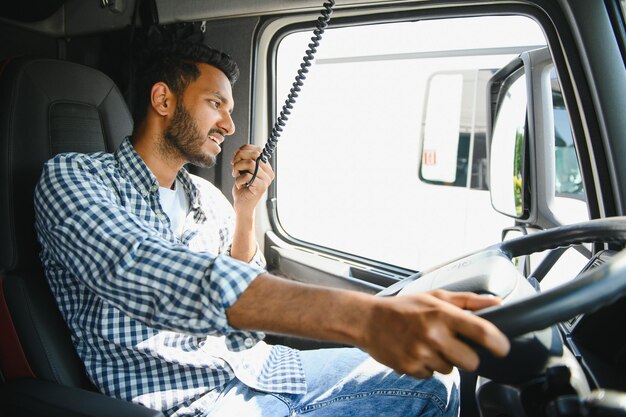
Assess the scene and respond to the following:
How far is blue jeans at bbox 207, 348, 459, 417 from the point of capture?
1215 millimetres

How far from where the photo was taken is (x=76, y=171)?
1.18 m

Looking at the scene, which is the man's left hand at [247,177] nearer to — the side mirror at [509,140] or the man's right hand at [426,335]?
the side mirror at [509,140]

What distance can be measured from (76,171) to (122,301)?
447 mm

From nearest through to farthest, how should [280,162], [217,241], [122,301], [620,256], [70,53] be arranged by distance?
[620,256] → [122,301] → [217,241] → [70,53] → [280,162]

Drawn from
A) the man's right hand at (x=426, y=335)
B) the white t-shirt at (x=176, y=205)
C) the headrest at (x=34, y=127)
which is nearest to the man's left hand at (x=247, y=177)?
the white t-shirt at (x=176, y=205)

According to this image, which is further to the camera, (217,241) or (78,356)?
(217,241)

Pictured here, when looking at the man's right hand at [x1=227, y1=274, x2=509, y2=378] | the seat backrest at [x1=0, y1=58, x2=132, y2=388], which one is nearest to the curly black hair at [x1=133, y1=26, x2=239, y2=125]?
the seat backrest at [x1=0, y1=58, x2=132, y2=388]

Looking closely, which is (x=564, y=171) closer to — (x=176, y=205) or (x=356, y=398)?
(x=356, y=398)

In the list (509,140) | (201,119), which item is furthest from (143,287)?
(509,140)

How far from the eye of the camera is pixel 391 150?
3705mm

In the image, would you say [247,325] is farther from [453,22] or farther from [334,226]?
[334,226]

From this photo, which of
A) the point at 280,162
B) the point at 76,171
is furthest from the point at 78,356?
the point at 280,162

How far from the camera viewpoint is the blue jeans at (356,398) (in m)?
1.21

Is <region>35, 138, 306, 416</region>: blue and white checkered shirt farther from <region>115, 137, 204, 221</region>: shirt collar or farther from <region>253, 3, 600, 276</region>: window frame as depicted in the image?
<region>253, 3, 600, 276</region>: window frame
